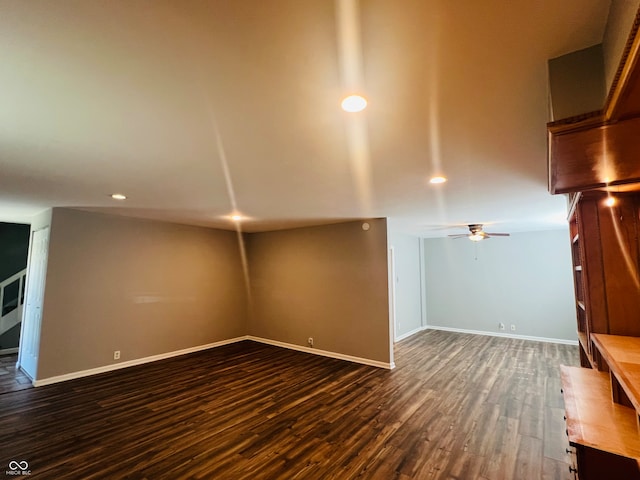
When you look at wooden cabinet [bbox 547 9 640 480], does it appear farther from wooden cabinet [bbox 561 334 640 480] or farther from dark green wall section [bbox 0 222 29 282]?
dark green wall section [bbox 0 222 29 282]

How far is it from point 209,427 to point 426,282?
21.9ft

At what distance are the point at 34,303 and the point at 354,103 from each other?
5.60 m

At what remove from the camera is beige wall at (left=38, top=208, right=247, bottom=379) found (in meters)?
4.30

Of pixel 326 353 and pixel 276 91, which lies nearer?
pixel 276 91

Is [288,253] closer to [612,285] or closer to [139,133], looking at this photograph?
[139,133]

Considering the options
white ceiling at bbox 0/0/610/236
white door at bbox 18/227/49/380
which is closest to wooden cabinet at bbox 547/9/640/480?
white ceiling at bbox 0/0/610/236

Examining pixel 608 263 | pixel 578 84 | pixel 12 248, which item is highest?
pixel 578 84

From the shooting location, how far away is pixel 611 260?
6.70ft

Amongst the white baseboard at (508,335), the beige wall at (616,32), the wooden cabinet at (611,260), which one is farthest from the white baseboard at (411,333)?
the beige wall at (616,32)

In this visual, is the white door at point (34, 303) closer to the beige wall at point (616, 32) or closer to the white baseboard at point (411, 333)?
the beige wall at point (616, 32)

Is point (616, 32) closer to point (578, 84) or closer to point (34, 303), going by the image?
point (578, 84)

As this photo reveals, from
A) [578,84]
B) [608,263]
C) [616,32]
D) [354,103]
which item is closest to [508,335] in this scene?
[608,263]

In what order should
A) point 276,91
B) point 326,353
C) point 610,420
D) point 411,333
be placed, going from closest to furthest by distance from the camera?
point 276,91
point 610,420
point 326,353
point 411,333

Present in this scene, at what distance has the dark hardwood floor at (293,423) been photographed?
2432mm
